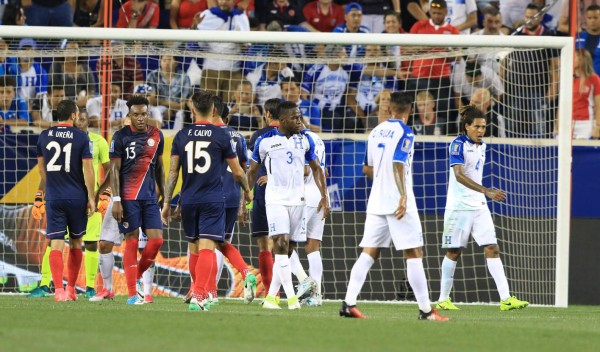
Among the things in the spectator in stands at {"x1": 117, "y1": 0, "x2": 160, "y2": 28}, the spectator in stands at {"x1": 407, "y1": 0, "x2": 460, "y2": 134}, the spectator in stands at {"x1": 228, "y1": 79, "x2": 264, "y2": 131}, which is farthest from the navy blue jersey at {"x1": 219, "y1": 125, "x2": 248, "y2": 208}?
the spectator in stands at {"x1": 117, "y1": 0, "x2": 160, "y2": 28}

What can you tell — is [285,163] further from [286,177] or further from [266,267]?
[266,267]

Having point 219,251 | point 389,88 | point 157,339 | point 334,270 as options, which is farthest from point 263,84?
point 157,339

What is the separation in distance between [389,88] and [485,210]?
4469 mm

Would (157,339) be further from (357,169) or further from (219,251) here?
(357,169)

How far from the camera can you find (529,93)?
17.4 m

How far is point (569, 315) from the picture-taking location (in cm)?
1377

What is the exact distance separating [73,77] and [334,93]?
396 cm

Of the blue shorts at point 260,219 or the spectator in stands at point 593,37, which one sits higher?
Result: the spectator in stands at point 593,37

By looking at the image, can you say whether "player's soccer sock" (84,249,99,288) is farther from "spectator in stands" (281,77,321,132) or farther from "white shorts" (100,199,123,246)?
"spectator in stands" (281,77,321,132)

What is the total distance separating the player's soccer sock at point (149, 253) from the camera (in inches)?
541

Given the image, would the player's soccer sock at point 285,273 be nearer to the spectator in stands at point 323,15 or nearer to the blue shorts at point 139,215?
the blue shorts at point 139,215

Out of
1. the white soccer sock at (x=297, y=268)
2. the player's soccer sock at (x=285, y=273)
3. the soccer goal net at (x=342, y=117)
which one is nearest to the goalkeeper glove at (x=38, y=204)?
the soccer goal net at (x=342, y=117)

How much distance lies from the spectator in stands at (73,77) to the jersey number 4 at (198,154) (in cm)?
618

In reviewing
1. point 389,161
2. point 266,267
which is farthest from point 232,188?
point 389,161
